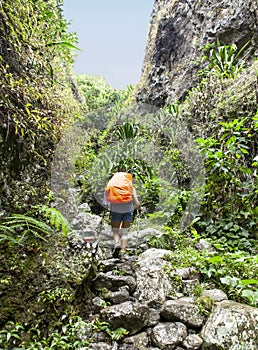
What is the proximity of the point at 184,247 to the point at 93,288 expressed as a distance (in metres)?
1.67

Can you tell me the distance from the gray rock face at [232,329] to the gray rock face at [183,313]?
104mm

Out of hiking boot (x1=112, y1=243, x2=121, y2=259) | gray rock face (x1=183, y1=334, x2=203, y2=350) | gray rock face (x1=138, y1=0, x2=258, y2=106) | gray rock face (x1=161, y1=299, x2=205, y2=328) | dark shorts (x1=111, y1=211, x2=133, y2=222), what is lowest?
gray rock face (x1=183, y1=334, x2=203, y2=350)

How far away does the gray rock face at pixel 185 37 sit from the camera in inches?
266

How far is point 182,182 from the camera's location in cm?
530

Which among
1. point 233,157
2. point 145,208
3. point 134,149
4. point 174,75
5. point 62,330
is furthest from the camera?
point 174,75

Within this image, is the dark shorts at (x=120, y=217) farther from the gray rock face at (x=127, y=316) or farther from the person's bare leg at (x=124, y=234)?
the gray rock face at (x=127, y=316)

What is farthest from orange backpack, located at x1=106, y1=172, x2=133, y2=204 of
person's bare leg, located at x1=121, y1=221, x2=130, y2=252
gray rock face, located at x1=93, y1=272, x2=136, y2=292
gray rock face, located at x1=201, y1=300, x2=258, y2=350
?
gray rock face, located at x1=201, y1=300, x2=258, y2=350

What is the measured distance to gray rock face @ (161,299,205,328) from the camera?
Answer: 249 centimetres

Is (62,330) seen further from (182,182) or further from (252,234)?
(182,182)

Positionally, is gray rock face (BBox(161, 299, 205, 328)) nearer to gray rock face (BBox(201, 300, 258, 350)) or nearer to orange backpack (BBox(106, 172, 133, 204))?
gray rock face (BBox(201, 300, 258, 350))

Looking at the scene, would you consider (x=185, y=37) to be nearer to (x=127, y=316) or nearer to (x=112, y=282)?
(x=112, y=282)

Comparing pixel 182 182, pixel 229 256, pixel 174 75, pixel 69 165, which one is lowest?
pixel 229 256

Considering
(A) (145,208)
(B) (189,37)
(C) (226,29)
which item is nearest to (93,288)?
(A) (145,208)

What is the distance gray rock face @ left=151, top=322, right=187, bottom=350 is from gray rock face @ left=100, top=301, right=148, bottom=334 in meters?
0.14
